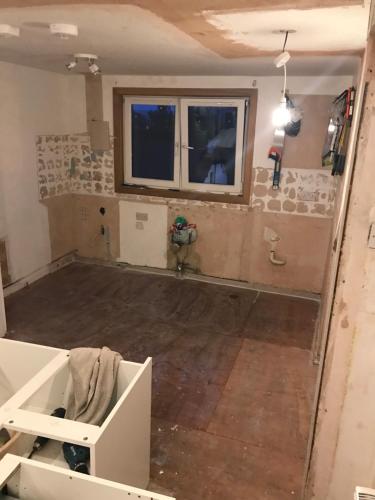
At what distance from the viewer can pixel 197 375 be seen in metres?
2.94

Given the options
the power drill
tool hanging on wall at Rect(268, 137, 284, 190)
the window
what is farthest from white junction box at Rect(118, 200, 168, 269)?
the power drill

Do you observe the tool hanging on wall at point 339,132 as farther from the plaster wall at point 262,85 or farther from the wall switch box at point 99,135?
the wall switch box at point 99,135

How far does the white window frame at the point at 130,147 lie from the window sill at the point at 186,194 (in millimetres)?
72

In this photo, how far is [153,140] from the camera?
14.8ft

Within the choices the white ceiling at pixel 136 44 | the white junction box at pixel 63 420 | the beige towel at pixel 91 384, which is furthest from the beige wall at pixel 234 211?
the beige towel at pixel 91 384

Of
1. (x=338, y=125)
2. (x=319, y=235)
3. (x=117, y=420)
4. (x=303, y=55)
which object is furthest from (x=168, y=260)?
(x=117, y=420)

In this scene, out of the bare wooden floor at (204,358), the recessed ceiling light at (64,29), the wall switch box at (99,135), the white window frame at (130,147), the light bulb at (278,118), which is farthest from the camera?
the wall switch box at (99,135)

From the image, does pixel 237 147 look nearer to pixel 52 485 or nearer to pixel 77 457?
pixel 77 457

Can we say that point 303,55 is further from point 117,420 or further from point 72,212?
point 72,212

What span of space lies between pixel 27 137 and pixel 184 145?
1.62 metres

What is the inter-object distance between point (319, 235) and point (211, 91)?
1.83 meters

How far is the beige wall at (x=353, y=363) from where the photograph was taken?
4.41 ft

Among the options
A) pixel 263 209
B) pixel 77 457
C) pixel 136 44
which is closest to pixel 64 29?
pixel 136 44

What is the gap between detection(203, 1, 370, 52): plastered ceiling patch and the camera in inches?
66.7
